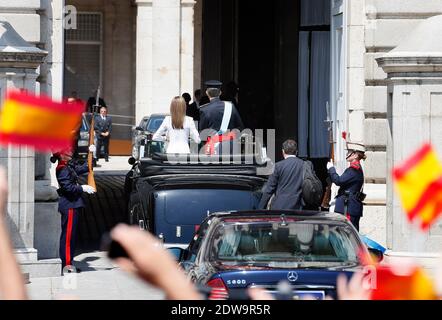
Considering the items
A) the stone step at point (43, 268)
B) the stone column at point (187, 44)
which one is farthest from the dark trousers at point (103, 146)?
the stone step at point (43, 268)

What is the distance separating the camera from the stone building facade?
55.9 ft

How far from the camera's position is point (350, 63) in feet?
60.4

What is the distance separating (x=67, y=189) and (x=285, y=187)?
2.83 meters

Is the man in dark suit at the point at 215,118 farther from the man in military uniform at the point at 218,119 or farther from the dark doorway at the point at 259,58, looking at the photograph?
the dark doorway at the point at 259,58

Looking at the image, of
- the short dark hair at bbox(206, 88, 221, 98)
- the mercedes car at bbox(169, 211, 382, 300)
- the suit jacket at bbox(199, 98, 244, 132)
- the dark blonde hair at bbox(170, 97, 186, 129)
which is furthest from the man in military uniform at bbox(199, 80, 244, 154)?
the mercedes car at bbox(169, 211, 382, 300)

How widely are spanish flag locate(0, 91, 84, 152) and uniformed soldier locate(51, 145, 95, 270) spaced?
13.0 m

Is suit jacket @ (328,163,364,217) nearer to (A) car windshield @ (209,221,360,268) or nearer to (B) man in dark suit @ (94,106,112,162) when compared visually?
(A) car windshield @ (209,221,360,268)

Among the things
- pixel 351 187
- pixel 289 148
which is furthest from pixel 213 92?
pixel 289 148

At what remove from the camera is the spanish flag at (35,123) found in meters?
2.74

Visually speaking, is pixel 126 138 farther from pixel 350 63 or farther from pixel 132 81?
pixel 350 63

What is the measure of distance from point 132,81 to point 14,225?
2896 centimetres

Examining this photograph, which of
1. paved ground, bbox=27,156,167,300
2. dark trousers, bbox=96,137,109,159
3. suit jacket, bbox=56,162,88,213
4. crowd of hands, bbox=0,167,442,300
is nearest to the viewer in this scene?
crowd of hands, bbox=0,167,442,300

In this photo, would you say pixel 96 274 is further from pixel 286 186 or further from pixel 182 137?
pixel 286 186

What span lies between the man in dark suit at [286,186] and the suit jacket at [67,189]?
2573 mm
